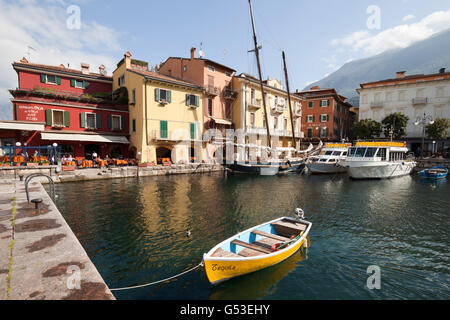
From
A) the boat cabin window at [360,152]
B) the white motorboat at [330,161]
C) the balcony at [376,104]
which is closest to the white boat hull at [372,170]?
the boat cabin window at [360,152]

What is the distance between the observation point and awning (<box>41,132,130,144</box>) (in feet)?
73.2

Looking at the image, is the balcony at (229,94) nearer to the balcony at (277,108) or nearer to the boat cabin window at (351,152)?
the balcony at (277,108)

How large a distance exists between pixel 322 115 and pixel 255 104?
17912mm

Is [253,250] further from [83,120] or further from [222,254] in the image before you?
[83,120]

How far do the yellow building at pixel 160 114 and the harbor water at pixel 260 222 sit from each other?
10.8 metres

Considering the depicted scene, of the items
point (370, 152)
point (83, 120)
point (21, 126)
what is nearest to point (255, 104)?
point (370, 152)

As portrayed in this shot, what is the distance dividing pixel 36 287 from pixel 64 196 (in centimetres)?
1335

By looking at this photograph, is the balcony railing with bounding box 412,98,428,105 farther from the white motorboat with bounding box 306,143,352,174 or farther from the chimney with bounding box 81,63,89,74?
the chimney with bounding box 81,63,89,74

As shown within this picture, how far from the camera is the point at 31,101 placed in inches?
878

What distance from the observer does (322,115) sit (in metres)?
46.3
